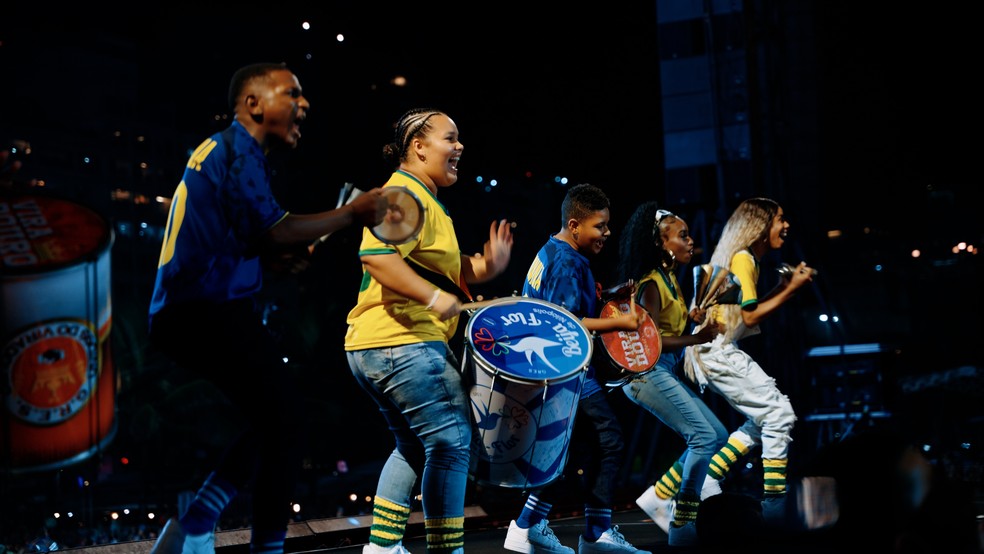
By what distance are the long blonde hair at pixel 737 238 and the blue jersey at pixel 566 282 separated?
121 cm

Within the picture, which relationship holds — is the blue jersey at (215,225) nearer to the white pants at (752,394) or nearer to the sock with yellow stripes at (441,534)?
the sock with yellow stripes at (441,534)

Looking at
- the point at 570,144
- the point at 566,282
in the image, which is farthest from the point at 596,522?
the point at 570,144

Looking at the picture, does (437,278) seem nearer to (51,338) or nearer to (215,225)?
(215,225)

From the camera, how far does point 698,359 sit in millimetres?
5672

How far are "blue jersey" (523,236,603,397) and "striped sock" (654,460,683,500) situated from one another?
3.11 ft

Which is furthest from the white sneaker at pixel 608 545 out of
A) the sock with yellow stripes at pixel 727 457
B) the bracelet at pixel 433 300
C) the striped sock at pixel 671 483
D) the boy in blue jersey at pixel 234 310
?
the boy in blue jersey at pixel 234 310

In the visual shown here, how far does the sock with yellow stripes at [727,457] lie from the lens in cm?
555

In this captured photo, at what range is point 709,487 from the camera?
550cm

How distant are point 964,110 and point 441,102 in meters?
8.74

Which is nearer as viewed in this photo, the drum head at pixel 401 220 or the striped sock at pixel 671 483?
the drum head at pixel 401 220

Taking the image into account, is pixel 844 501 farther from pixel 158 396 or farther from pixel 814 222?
pixel 158 396

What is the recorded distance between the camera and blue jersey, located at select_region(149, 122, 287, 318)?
116 inches

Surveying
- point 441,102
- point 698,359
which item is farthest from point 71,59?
point 698,359

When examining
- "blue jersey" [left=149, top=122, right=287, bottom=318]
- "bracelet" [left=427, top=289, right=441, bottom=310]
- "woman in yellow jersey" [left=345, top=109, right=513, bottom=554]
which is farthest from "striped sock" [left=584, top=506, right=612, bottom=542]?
"blue jersey" [left=149, top=122, right=287, bottom=318]
